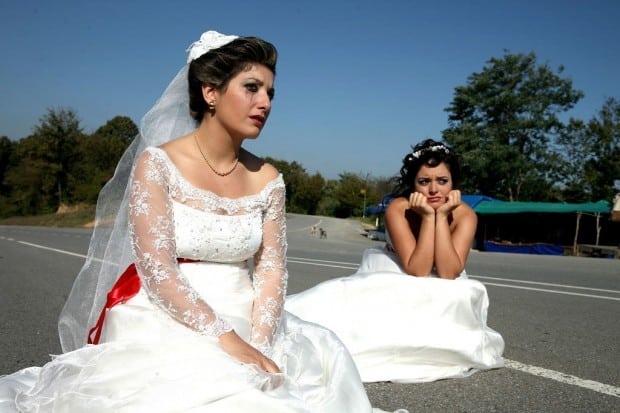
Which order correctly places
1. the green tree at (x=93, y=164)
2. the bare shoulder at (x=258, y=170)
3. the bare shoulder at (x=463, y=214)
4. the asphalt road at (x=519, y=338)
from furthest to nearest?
the green tree at (x=93, y=164) → the bare shoulder at (x=463, y=214) → the asphalt road at (x=519, y=338) → the bare shoulder at (x=258, y=170)

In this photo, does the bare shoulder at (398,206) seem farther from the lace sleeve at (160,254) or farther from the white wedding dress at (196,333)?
the lace sleeve at (160,254)

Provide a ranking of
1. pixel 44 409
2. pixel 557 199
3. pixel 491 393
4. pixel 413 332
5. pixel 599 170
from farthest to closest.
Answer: pixel 557 199 < pixel 599 170 < pixel 413 332 < pixel 491 393 < pixel 44 409

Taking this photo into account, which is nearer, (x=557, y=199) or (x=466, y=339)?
(x=466, y=339)

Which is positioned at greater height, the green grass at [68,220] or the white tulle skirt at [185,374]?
the white tulle skirt at [185,374]

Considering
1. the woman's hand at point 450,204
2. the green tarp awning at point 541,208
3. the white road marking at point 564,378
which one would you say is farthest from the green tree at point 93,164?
the white road marking at point 564,378

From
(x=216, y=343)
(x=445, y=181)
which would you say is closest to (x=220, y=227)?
(x=216, y=343)

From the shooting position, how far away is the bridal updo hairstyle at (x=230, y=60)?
257cm

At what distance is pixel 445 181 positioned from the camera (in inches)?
179

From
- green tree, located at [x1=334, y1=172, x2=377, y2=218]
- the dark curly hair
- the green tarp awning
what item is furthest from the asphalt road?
green tree, located at [x1=334, y1=172, x2=377, y2=218]

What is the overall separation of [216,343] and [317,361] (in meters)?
0.56

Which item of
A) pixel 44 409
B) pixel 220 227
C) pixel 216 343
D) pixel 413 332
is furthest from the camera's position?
pixel 413 332

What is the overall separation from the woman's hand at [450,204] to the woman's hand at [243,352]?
8.08 feet

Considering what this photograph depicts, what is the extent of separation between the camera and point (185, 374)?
2027 mm

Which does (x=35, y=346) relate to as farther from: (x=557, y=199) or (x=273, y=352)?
(x=557, y=199)
